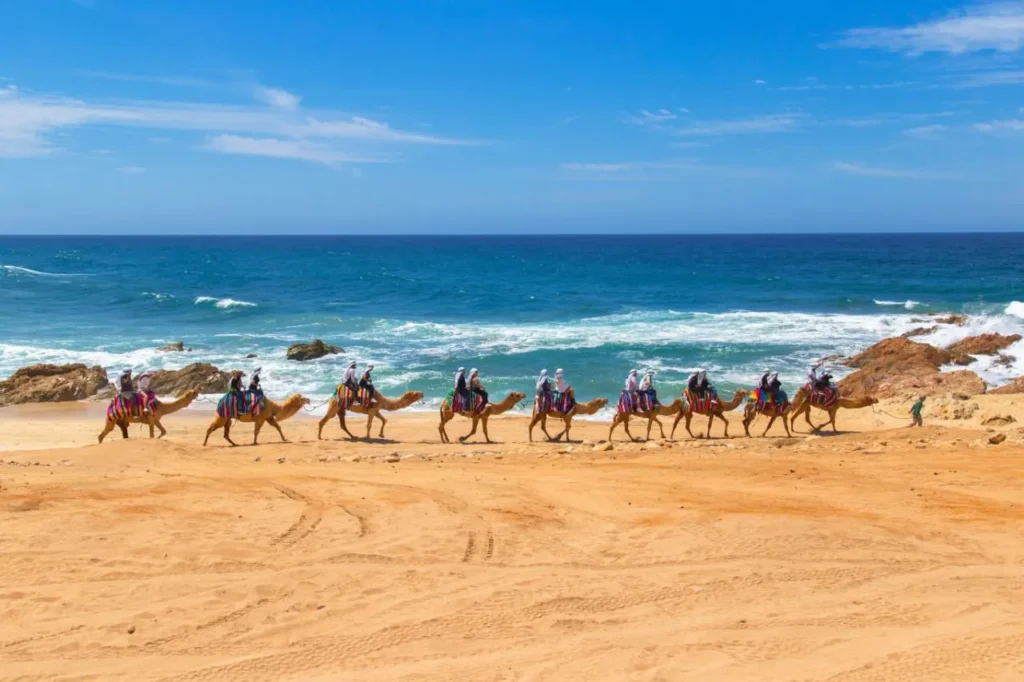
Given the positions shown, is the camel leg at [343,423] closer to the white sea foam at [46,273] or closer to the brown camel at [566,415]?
the brown camel at [566,415]

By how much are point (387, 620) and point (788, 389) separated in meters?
21.8

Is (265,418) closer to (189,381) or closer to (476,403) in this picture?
(476,403)

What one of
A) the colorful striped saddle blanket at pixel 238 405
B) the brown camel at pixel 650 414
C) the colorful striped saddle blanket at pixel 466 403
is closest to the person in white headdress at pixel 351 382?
the colorful striped saddle blanket at pixel 238 405

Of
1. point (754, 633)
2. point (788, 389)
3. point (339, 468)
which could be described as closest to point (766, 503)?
point (754, 633)

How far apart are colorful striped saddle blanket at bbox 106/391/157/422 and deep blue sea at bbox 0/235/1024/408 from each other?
28.2ft

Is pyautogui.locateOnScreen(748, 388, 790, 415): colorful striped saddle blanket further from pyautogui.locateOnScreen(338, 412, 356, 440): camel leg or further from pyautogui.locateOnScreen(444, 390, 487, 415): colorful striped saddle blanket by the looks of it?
pyautogui.locateOnScreen(338, 412, 356, 440): camel leg

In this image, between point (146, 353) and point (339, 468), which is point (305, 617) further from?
point (146, 353)

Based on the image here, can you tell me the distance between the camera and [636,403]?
1964cm

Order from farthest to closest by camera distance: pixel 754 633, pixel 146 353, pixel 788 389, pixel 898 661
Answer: pixel 146 353, pixel 788 389, pixel 754 633, pixel 898 661

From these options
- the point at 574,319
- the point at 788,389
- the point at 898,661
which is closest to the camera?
the point at 898,661

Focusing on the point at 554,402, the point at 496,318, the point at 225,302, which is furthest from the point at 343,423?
the point at 225,302

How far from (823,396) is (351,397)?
1100 cm

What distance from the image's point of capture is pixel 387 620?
8.68 m

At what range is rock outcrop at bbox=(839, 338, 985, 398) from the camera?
85.4 ft
